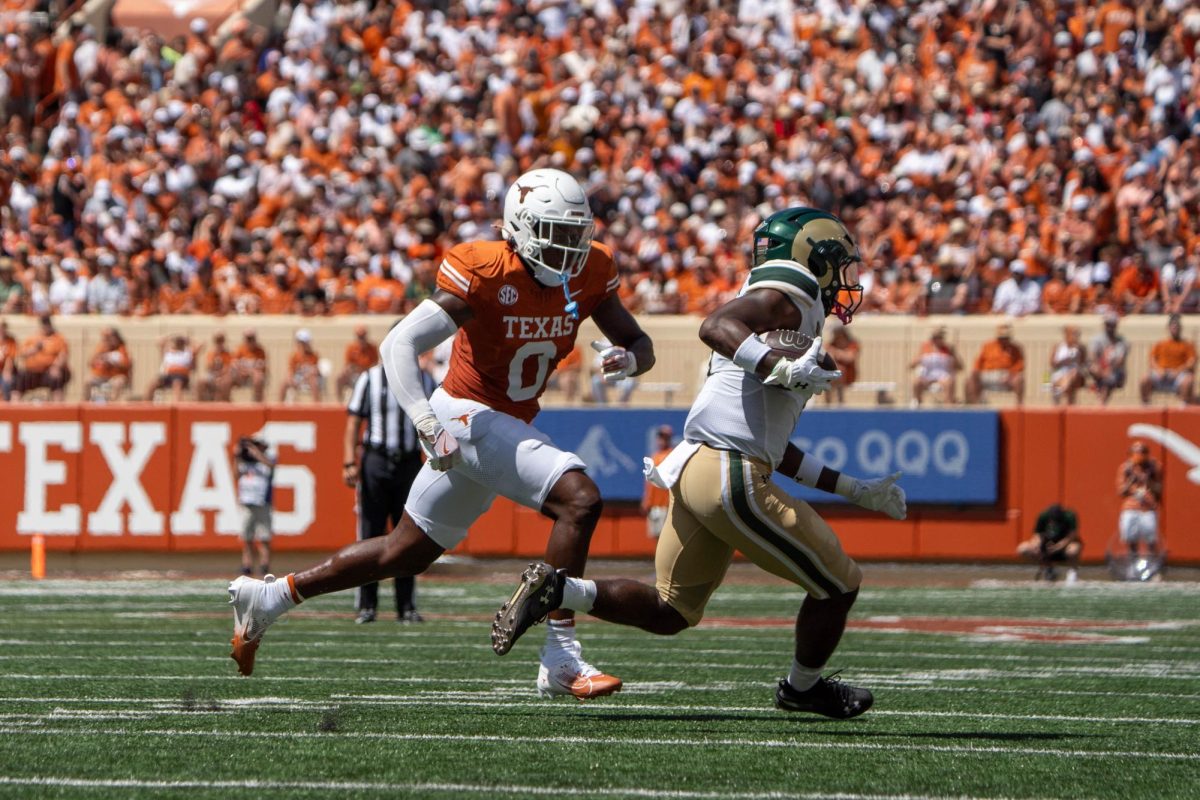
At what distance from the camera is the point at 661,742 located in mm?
5602

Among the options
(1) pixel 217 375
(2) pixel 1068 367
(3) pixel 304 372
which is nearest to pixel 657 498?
(3) pixel 304 372

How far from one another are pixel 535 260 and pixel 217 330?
41.5 ft

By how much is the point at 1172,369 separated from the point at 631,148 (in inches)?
240

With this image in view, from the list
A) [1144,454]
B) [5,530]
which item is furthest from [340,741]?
[5,530]

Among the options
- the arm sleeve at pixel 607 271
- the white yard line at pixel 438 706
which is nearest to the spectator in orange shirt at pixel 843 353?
the arm sleeve at pixel 607 271

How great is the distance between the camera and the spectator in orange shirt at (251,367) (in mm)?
18094

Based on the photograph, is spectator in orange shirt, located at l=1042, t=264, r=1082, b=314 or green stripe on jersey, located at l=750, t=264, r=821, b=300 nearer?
green stripe on jersey, located at l=750, t=264, r=821, b=300

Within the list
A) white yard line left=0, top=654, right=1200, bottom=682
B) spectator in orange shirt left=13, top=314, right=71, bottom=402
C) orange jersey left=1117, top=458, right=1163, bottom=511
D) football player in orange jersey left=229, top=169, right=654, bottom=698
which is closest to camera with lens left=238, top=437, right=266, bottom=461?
spectator in orange shirt left=13, top=314, right=71, bottom=402

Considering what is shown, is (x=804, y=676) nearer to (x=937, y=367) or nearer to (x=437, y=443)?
(x=437, y=443)

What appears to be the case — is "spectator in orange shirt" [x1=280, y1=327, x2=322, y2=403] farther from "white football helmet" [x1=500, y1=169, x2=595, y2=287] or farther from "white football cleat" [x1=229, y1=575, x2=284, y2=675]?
"white football helmet" [x1=500, y1=169, x2=595, y2=287]

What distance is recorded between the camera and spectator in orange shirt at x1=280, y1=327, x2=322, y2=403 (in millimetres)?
18016

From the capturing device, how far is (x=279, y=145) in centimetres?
2206

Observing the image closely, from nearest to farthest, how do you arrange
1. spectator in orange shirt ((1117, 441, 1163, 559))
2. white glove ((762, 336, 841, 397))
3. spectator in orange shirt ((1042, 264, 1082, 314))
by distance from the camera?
white glove ((762, 336, 841, 397)) < spectator in orange shirt ((1117, 441, 1163, 559)) < spectator in orange shirt ((1042, 264, 1082, 314))

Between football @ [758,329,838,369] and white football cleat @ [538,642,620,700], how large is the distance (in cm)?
112
